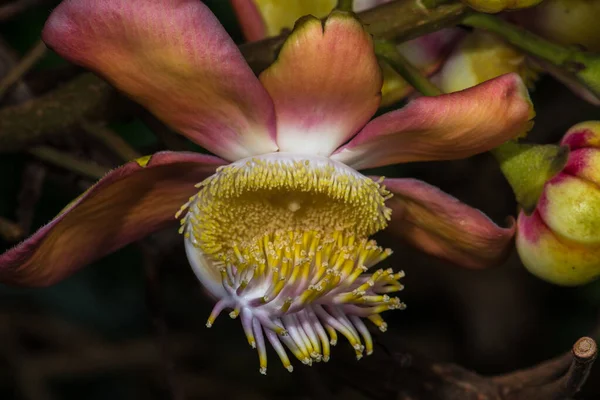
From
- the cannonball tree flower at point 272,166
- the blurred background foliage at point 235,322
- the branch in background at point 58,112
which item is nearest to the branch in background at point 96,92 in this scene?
the branch in background at point 58,112

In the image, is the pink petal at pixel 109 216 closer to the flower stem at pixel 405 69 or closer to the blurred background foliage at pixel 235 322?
the flower stem at pixel 405 69

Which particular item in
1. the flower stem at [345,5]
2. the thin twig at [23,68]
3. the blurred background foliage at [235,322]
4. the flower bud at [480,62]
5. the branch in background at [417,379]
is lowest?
the blurred background foliage at [235,322]

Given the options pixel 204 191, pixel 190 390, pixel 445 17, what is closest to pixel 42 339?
pixel 190 390

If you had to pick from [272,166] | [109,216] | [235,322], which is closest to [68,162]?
[109,216]

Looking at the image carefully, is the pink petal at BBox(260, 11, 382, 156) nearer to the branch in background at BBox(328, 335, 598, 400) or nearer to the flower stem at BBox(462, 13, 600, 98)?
the flower stem at BBox(462, 13, 600, 98)

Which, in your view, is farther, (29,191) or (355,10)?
(29,191)

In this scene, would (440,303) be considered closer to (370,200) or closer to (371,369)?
(371,369)

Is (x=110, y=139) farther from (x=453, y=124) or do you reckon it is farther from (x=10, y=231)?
(x=453, y=124)
